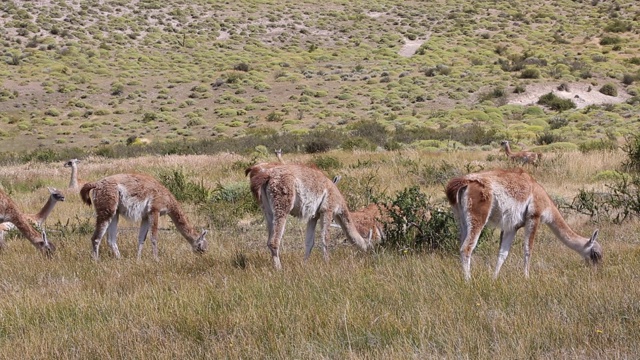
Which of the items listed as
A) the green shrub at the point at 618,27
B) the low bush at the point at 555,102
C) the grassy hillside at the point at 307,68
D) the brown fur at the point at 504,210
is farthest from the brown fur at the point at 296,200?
the green shrub at the point at 618,27

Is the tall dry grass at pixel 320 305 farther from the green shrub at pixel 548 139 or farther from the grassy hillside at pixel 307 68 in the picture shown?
the grassy hillside at pixel 307 68

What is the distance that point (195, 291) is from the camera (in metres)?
7.36

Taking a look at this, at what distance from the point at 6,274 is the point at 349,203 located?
6626 mm

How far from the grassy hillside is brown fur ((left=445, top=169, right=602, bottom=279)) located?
19.8 meters

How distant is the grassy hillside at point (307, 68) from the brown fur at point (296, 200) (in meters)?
19.9

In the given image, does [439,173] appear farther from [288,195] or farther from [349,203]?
[288,195]

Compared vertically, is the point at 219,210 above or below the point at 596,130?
above

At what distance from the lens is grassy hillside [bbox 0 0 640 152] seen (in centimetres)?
4241

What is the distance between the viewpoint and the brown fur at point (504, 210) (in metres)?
7.83

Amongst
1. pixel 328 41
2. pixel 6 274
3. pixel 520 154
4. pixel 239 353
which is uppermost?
pixel 239 353

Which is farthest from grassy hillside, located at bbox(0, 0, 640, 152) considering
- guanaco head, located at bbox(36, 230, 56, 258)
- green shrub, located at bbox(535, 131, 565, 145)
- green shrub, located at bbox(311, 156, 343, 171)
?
guanaco head, located at bbox(36, 230, 56, 258)

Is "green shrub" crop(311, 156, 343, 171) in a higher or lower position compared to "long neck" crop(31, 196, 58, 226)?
lower

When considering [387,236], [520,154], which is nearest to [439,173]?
[520,154]

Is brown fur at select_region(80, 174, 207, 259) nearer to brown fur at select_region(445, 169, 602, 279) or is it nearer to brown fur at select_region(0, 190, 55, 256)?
brown fur at select_region(0, 190, 55, 256)
